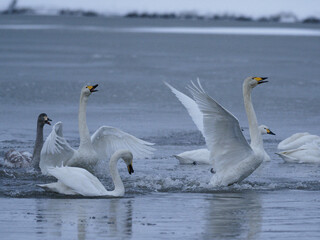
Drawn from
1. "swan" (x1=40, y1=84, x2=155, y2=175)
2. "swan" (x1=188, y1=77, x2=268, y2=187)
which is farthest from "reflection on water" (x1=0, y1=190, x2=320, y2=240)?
"swan" (x1=40, y1=84, x2=155, y2=175)

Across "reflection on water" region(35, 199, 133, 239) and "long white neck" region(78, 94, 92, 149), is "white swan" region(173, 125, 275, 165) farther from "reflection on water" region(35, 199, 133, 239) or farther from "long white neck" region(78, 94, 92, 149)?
"reflection on water" region(35, 199, 133, 239)

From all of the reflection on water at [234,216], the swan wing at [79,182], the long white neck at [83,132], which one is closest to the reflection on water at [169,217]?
the reflection on water at [234,216]

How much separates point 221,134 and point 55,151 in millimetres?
1984

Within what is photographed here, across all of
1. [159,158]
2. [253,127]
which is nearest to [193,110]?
[253,127]

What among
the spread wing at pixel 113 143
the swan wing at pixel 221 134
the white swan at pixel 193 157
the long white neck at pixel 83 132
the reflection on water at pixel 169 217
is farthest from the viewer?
the white swan at pixel 193 157

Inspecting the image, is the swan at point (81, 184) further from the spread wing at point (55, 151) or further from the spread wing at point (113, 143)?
the spread wing at point (113, 143)

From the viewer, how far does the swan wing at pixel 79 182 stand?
7.43 meters

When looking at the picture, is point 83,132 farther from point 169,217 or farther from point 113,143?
point 169,217

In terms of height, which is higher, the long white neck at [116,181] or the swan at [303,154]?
the long white neck at [116,181]

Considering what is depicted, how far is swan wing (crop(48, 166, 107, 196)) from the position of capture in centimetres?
743

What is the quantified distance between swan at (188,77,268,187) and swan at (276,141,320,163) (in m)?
1.80

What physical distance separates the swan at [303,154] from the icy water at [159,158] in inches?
4.9

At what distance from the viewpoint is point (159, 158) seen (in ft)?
33.2

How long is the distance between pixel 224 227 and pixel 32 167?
12.9 ft
